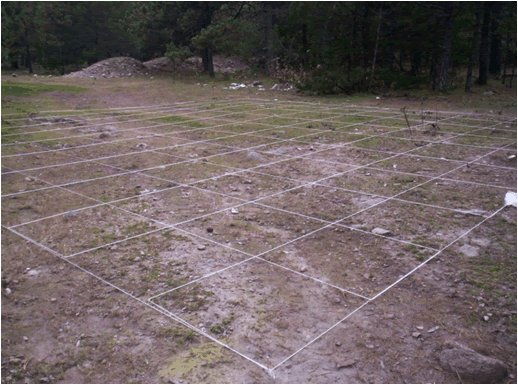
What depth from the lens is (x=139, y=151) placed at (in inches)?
196

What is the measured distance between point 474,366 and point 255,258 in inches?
50.0

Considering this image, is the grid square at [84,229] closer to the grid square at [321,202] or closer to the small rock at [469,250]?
the grid square at [321,202]

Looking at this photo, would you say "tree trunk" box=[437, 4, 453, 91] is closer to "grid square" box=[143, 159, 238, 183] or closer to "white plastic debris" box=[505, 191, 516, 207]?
"white plastic debris" box=[505, 191, 516, 207]

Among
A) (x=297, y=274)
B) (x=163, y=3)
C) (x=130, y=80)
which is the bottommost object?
(x=297, y=274)

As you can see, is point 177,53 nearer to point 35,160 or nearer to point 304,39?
point 304,39

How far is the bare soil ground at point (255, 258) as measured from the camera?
1.79 m

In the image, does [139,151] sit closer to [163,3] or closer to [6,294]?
[6,294]

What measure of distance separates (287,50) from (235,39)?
4.98ft

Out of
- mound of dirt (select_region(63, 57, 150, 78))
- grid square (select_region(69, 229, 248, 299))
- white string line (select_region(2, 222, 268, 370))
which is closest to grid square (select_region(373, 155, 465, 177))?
grid square (select_region(69, 229, 248, 299))

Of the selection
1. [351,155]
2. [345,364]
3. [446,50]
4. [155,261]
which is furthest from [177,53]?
[345,364]

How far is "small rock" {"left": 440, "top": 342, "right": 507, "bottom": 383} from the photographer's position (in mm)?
1642

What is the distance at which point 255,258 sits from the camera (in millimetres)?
2596

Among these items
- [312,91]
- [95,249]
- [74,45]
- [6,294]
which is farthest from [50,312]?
Answer: [74,45]

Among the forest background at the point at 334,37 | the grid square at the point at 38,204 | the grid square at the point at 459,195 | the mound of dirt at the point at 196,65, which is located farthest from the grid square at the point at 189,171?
the mound of dirt at the point at 196,65
